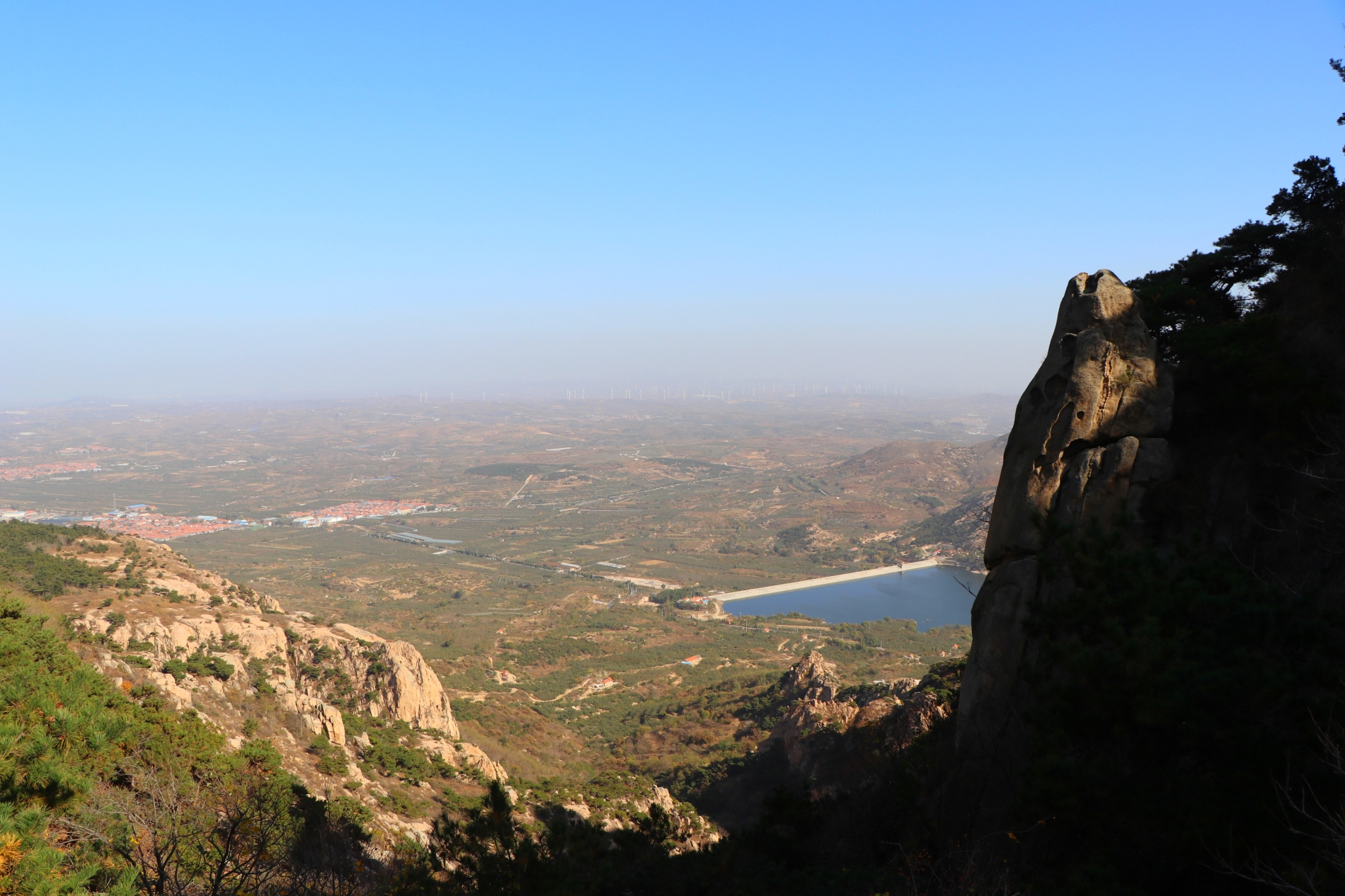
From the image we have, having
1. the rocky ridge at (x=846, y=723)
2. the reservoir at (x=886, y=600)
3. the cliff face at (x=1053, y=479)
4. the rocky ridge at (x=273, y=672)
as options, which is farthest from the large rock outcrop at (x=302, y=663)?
the reservoir at (x=886, y=600)

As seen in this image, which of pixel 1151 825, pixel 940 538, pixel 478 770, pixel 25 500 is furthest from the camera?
pixel 25 500

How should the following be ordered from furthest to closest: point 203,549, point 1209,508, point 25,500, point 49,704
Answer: point 25,500, point 203,549, point 1209,508, point 49,704

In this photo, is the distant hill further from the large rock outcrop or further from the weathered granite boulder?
the weathered granite boulder

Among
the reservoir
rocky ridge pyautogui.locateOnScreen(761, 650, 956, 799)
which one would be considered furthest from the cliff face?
the reservoir

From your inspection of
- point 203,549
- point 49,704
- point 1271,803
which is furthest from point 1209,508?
point 203,549

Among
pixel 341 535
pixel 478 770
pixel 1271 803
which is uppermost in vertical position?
pixel 1271 803

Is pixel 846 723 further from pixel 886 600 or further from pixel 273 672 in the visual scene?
pixel 886 600

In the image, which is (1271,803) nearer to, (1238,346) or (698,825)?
(1238,346)

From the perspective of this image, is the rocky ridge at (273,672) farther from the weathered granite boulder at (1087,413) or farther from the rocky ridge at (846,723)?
the weathered granite boulder at (1087,413)
